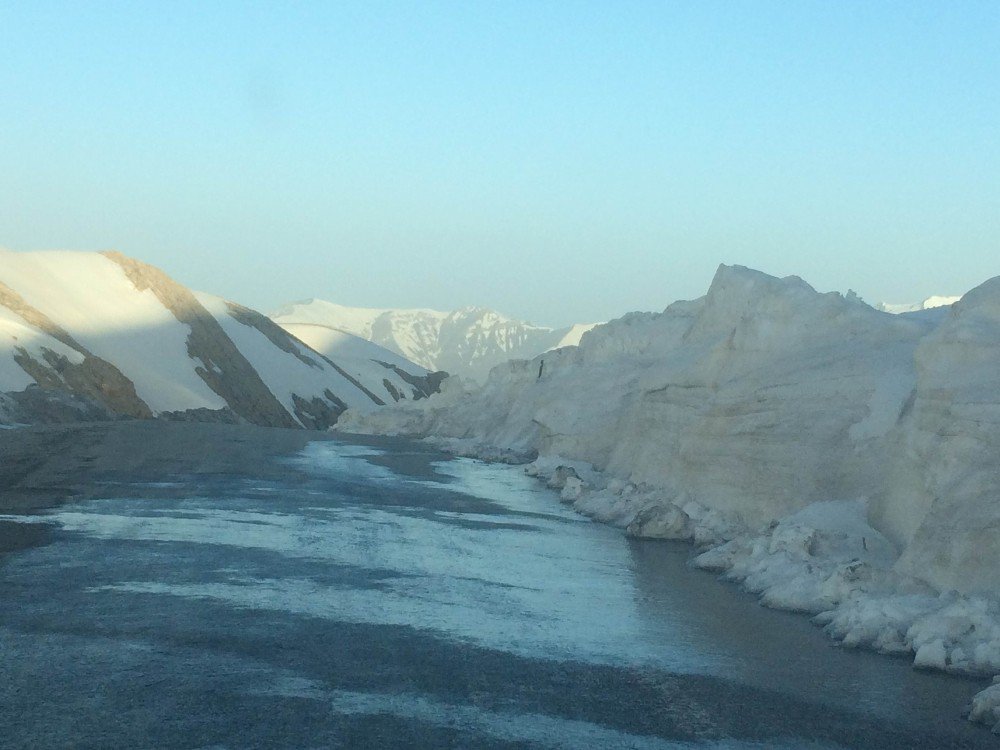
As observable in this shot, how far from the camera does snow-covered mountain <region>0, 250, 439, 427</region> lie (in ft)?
235

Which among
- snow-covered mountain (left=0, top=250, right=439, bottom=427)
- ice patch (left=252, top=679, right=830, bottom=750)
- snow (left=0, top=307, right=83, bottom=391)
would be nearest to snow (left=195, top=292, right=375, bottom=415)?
snow-covered mountain (left=0, top=250, right=439, bottom=427)

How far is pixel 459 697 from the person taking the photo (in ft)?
40.4

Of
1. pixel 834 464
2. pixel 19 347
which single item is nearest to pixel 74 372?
pixel 19 347

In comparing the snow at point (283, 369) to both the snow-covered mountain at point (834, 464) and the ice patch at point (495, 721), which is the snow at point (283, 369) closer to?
the snow-covered mountain at point (834, 464)

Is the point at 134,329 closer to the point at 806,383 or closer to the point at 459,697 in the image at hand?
the point at 806,383

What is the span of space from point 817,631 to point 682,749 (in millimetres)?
6363

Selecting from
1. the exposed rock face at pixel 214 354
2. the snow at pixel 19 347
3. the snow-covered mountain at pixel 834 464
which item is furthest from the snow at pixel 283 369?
the snow-covered mountain at pixel 834 464

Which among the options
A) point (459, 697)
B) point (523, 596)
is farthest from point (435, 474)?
point (459, 697)

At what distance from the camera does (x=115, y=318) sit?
97438mm

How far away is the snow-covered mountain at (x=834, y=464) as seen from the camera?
1603 cm

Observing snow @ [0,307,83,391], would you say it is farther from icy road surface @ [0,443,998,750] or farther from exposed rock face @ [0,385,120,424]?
icy road surface @ [0,443,998,750]

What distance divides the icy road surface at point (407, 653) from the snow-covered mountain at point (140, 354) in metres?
46.1

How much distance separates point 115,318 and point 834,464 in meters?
82.5

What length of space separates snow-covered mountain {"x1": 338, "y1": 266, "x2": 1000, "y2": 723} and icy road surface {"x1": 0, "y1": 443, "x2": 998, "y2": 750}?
92 cm
